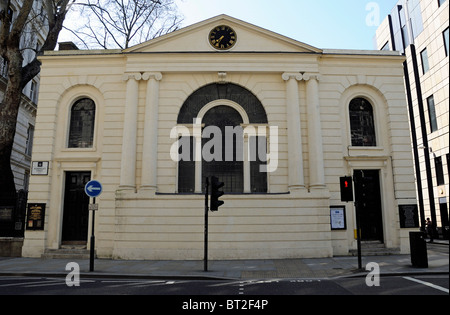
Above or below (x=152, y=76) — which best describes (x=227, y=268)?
below

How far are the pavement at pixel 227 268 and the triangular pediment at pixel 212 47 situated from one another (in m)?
9.94

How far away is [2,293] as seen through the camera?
7.51m

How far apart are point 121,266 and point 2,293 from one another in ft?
15.8

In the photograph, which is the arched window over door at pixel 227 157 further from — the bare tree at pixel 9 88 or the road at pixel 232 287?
the bare tree at pixel 9 88

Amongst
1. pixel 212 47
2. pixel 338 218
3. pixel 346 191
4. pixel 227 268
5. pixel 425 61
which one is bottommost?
pixel 227 268

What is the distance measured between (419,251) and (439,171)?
2045cm

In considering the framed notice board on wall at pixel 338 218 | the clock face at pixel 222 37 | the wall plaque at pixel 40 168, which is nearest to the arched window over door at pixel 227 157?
the clock face at pixel 222 37

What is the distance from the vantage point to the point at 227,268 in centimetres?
1165

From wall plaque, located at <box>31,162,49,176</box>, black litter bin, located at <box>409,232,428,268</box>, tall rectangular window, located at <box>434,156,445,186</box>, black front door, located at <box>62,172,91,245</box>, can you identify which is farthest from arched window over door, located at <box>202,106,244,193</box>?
tall rectangular window, located at <box>434,156,445,186</box>

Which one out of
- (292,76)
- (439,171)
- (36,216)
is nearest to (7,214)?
(36,216)

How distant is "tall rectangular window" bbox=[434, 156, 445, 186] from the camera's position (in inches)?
1048

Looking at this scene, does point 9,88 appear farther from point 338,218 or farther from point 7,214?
point 338,218
